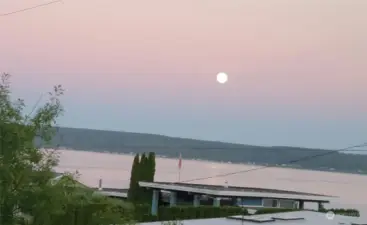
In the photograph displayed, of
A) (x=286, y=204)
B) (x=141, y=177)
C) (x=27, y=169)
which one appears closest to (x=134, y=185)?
(x=141, y=177)

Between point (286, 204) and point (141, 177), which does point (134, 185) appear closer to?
point (141, 177)

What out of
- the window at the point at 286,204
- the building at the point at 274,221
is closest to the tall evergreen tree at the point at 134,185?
the window at the point at 286,204

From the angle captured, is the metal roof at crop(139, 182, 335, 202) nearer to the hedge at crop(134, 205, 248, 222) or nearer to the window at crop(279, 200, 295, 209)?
the window at crop(279, 200, 295, 209)

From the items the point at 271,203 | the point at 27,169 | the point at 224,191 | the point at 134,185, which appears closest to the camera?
the point at 27,169

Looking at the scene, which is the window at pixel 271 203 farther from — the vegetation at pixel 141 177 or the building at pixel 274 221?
the building at pixel 274 221

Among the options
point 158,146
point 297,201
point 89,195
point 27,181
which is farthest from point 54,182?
point 158,146

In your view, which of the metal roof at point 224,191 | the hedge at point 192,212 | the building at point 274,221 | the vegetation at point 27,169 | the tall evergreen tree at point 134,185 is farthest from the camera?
the tall evergreen tree at point 134,185

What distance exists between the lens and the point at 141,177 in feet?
148

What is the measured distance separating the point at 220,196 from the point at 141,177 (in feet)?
23.6

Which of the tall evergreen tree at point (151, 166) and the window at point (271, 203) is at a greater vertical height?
the tall evergreen tree at point (151, 166)

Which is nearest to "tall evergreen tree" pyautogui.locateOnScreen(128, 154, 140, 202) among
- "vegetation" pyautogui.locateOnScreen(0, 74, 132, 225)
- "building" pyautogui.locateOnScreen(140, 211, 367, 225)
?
"building" pyautogui.locateOnScreen(140, 211, 367, 225)

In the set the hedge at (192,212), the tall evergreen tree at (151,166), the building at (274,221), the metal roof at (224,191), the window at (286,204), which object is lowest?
the hedge at (192,212)

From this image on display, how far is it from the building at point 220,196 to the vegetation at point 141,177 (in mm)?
639

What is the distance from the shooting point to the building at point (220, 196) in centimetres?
4003
